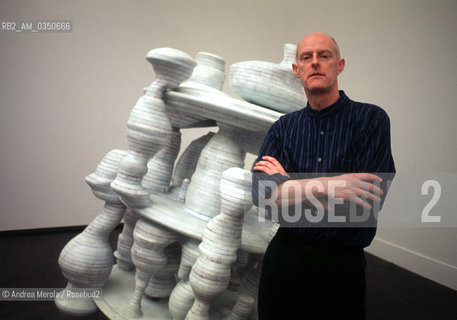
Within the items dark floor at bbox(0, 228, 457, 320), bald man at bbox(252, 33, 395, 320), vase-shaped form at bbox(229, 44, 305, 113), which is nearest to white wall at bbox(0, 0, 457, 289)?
dark floor at bbox(0, 228, 457, 320)

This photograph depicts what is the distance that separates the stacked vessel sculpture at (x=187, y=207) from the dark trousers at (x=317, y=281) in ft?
0.86

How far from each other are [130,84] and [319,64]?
82.2 inches

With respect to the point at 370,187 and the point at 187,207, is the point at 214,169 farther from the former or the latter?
the point at 370,187

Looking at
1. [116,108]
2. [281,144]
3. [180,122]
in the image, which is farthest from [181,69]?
[116,108]

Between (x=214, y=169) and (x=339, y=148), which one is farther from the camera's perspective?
(x=214, y=169)

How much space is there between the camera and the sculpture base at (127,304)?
153 centimetres

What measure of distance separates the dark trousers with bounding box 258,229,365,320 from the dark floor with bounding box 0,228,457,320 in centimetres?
99

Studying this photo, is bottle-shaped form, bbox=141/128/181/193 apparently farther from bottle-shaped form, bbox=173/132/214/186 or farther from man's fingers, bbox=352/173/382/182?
man's fingers, bbox=352/173/382/182

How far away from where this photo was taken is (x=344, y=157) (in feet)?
2.98

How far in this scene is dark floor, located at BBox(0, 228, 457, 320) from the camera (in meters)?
1.63

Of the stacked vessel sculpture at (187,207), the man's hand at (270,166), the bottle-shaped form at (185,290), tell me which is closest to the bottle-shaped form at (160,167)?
the stacked vessel sculpture at (187,207)

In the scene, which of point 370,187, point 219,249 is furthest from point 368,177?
point 219,249

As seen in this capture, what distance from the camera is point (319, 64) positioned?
36.2 inches

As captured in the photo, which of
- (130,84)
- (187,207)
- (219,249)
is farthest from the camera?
(130,84)
